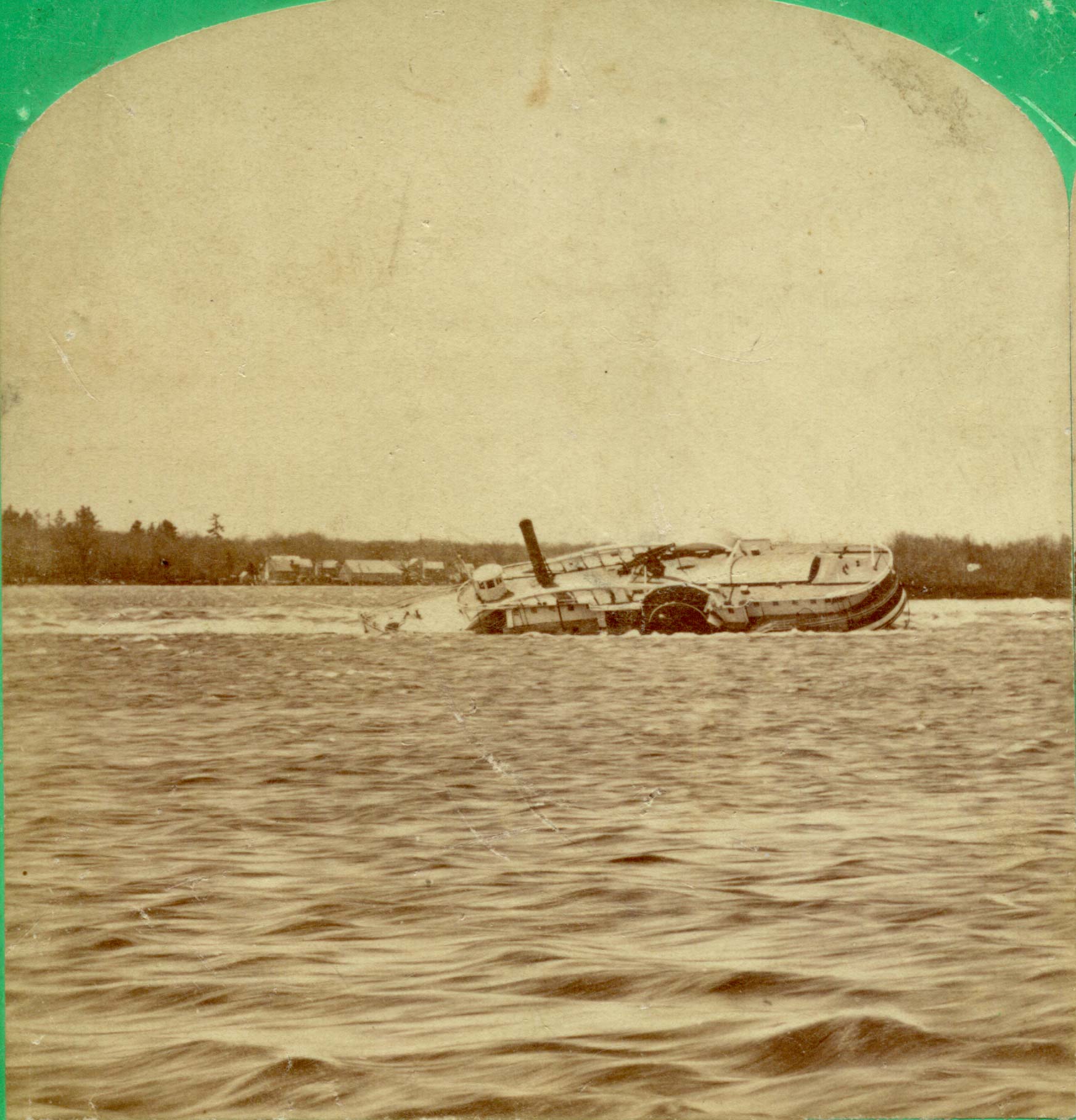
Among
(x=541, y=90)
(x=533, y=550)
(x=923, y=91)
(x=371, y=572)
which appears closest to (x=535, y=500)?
(x=533, y=550)

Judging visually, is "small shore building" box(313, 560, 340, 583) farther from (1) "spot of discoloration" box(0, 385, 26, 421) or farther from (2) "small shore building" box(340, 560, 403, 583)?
(1) "spot of discoloration" box(0, 385, 26, 421)

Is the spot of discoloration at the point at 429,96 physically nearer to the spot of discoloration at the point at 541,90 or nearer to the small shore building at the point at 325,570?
the spot of discoloration at the point at 541,90

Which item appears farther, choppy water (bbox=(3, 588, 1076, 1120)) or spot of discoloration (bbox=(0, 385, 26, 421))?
spot of discoloration (bbox=(0, 385, 26, 421))

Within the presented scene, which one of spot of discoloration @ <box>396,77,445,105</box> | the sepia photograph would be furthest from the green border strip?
spot of discoloration @ <box>396,77,445,105</box>

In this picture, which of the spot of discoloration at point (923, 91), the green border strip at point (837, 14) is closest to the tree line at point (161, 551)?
the green border strip at point (837, 14)

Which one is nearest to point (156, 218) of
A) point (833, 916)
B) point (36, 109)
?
point (36, 109)

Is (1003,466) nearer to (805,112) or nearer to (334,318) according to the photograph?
(805,112)
